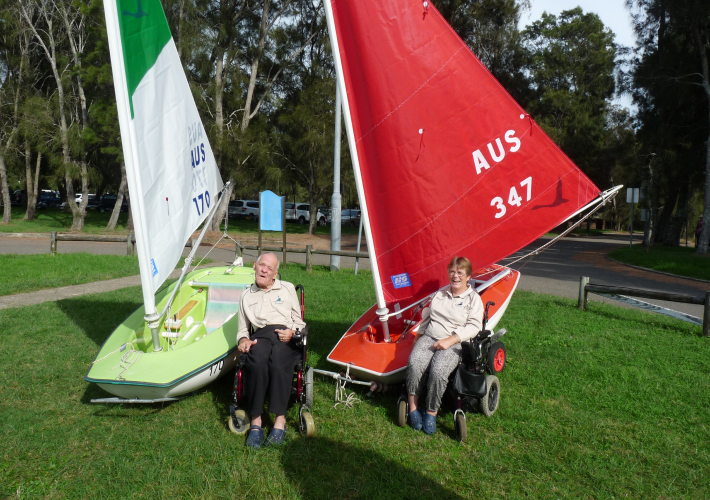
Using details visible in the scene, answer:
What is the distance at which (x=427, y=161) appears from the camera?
4.51 meters

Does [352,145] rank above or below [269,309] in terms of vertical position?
above

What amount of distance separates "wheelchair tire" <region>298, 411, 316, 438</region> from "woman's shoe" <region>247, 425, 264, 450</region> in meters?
0.31

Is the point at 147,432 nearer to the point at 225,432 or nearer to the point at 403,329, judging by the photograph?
the point at 225,432

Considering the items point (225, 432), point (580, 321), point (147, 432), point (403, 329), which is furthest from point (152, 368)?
point (580, 321)

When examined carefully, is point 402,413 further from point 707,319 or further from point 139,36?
point 707,319

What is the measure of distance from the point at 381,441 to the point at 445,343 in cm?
92

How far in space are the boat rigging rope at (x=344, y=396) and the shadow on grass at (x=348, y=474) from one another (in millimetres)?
638

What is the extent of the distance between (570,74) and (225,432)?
1465 inches

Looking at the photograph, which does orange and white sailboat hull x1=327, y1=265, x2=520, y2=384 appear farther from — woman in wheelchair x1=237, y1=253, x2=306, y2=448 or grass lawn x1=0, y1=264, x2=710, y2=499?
woman in wheelchair x1=237, y1=253, x2=306, y2=448

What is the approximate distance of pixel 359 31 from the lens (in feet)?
13.9

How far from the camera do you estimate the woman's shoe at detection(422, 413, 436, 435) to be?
4.07m

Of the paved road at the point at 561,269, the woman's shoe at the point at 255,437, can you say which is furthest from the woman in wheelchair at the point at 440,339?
the paved road at the point at 561,269

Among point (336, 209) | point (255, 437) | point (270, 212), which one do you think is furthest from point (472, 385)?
point (336, 209)

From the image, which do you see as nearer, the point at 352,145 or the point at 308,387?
the point at 308,387
